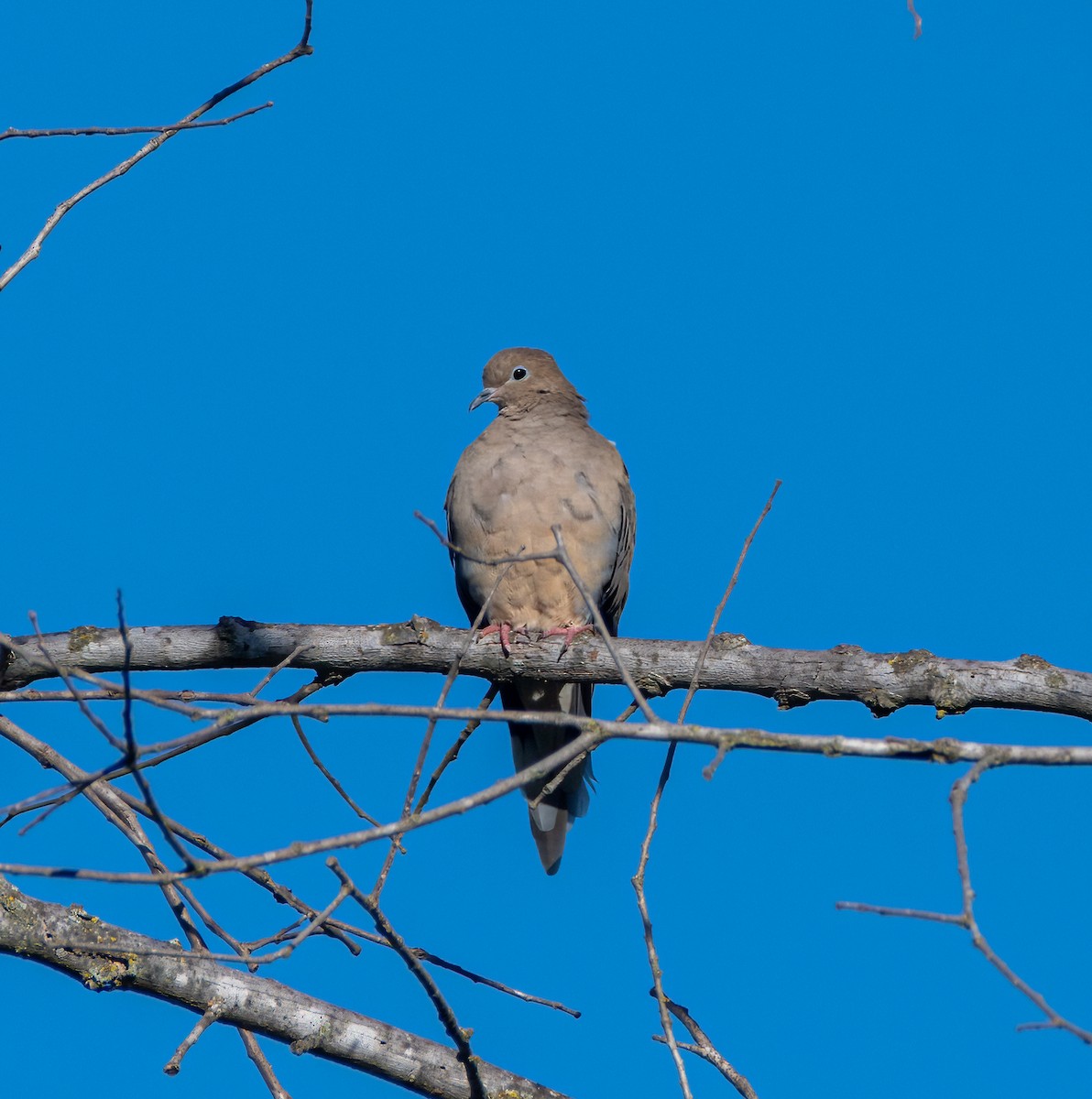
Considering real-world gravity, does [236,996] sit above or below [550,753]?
below

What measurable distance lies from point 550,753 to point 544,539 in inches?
36.9

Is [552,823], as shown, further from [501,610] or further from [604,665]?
[604,665]

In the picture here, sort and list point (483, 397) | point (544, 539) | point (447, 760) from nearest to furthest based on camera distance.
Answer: point (447, 760) < point (544, 539) < point (483, 397)

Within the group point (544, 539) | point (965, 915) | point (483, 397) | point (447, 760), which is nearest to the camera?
point (965, 915)

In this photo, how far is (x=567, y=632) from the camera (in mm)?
5344

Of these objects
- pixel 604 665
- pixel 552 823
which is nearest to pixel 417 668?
pixel 604 665

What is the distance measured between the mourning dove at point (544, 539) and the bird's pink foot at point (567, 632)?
3cm

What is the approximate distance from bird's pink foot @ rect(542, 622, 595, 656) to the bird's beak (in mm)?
1458

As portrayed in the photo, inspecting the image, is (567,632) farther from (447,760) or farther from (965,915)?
(965,915)

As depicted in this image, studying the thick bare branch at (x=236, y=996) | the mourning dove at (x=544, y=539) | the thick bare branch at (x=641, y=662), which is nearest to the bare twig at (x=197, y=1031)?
the thick bare branch at (x=236, y=996)

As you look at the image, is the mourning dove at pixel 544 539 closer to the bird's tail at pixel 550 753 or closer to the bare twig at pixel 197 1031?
the bird's tail at pixel 550 753

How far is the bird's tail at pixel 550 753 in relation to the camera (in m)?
5.90

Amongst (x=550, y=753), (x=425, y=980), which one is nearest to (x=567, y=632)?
(x=550, y=753)

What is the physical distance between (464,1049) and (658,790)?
2.77ft
